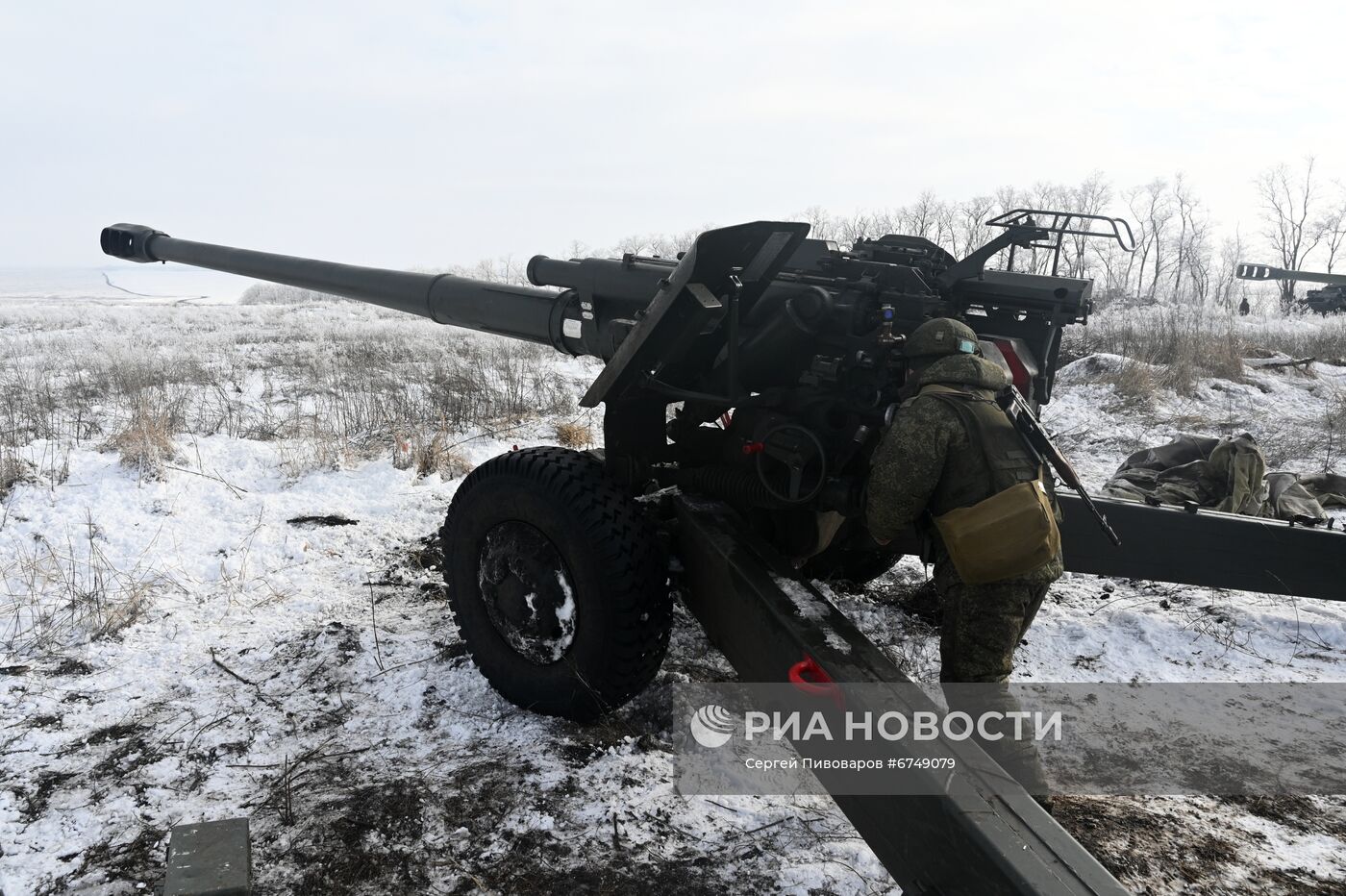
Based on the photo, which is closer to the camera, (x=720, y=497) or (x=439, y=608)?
(x=720, y=497)

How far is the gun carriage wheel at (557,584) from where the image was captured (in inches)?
108

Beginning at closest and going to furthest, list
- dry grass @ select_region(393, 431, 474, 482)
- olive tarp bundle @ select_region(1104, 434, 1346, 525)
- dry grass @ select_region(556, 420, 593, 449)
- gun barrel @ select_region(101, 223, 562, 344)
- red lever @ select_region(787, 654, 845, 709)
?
red lever @ select_region(787, 654, 845, 709) < gun barrel @ select_region(101, 223, 562, 344) < olive tarp bundle @ select_region(1104, 434, 1346, 525) < dry grass @ select_region(393, 431, 474, 482) < dry grass @ select_region(556, 420, 593, 449)

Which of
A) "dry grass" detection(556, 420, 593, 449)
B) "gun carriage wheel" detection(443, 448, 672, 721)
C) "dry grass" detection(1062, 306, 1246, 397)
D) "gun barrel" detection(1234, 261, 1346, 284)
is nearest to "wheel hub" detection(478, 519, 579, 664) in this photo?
"gun carriage wheel" detection(443, 448, 672, 721)

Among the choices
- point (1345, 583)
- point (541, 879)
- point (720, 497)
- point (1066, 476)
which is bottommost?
point (541, 879)

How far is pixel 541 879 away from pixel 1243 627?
11.6 ft

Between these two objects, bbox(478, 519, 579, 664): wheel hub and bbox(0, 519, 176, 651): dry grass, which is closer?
bbox(478, 519, 579, 664): wheel hub

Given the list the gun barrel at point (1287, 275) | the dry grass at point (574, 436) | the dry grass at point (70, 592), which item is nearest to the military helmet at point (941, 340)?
the dry grass at point (70, 592)

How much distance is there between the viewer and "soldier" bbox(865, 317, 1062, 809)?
2471 mm

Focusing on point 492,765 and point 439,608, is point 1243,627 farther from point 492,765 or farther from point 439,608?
point 439,608

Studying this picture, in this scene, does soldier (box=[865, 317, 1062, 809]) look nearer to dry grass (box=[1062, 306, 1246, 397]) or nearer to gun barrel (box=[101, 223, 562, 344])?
gun barrel (box=[101, 223, 562, 344])

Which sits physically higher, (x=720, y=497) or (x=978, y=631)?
(x=720, y=497)

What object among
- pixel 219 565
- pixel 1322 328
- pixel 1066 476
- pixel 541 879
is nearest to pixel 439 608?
pixel 219 565

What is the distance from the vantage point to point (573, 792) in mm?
2637

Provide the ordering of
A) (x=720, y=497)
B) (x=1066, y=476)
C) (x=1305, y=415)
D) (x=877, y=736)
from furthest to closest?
(x=1305, y=415) < (x=720, y=497) < (x=1066, y=476) < (x=877, y=736)
